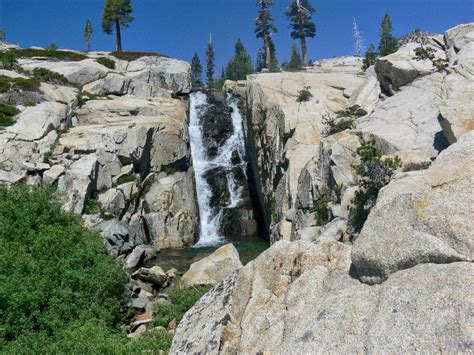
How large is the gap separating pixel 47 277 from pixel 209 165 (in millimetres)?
31905

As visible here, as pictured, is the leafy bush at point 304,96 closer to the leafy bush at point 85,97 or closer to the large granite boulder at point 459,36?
the large granite boulder at point 459,36

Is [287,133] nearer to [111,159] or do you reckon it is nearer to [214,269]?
[111,159]

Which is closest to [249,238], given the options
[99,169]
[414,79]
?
[99,169]

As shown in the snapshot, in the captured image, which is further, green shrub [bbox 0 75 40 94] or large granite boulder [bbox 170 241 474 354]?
green shrub [bbox 0 75 40 94]

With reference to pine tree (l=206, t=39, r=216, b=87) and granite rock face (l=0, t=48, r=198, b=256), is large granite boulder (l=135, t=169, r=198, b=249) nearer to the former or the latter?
granite rock face (l=0, t=48, r=198, b=256)

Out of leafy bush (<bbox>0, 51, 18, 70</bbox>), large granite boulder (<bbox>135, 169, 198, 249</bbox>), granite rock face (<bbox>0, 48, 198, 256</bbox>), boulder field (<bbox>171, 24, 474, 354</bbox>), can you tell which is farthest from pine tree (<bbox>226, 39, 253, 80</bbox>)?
boulder field (<bbox>171, 24, 474, 354</bbox>)

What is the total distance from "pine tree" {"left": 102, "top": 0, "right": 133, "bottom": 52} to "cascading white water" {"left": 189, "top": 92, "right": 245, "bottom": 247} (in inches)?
1275

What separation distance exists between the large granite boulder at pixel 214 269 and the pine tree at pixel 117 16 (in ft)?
209

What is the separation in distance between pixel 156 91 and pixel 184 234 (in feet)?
76.3

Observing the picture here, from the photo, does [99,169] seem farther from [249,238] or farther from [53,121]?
[249,238]

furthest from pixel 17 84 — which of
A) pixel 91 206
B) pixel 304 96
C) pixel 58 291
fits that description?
Result: pixel 58 291

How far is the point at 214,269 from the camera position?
19359 millimetres

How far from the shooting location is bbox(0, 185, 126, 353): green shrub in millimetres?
13320

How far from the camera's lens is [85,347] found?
10.9 meters
